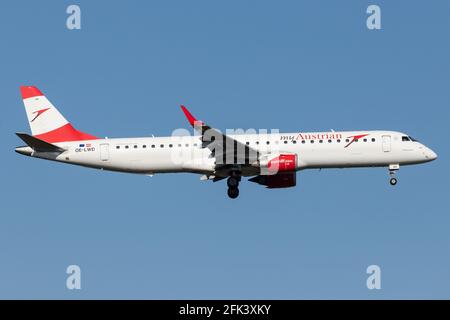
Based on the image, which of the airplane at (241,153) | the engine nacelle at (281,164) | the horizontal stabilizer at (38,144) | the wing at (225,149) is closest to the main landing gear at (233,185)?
the airplane at (241,153)

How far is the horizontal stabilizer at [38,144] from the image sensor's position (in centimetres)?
6206

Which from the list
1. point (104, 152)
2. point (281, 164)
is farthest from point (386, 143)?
point (104, 152)

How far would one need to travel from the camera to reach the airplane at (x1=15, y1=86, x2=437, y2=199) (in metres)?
61.8

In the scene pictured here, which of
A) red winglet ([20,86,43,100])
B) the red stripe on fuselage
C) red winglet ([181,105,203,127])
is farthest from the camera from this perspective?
red winglet ([20,86,43,100])

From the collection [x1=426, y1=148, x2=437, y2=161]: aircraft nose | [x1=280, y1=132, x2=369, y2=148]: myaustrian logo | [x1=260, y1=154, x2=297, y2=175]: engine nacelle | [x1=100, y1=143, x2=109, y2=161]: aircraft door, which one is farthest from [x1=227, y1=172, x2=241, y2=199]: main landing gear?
[x1=426, y1=148, x2=437, y2=161]: aircraft nose

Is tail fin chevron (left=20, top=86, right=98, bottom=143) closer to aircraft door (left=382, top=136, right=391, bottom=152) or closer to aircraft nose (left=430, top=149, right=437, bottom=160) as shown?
aircraft door (left=382, top=136, right=391, bottom=152)

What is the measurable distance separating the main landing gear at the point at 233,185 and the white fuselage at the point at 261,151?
1.38 meters

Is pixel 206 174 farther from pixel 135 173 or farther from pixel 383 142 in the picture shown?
pixel 383 142

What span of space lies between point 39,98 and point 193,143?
42.2ft

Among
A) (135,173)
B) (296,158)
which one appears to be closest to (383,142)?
(296,158)

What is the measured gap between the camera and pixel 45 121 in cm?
6719

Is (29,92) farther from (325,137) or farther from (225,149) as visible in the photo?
(325,137)

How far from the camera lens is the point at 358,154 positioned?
62.6 m

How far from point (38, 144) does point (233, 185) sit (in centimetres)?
1357
